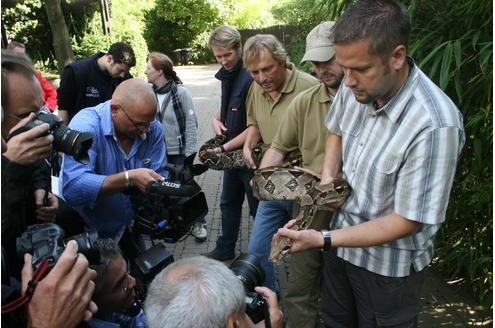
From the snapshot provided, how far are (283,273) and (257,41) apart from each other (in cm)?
251

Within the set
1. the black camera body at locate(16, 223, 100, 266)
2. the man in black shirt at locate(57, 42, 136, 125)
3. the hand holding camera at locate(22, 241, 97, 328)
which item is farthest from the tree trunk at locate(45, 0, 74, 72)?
the hand holding camera at locate(22, 241, 97, 328)

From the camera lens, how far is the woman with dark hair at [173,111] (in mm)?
5355

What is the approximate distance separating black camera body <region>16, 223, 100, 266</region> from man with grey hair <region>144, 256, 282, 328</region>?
445 mm

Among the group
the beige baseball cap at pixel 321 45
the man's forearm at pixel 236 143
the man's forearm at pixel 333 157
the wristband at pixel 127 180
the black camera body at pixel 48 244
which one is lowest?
the man's forearm at pixel 236 143

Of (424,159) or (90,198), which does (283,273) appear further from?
(424,159)

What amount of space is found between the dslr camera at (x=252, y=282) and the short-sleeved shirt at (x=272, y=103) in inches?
67.2

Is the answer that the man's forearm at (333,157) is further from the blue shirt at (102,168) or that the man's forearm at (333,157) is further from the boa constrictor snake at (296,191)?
the blue shirt at (102,168)

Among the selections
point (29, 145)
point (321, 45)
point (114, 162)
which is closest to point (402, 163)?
point (321, 45)

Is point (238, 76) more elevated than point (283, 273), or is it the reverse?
point (238, 76)

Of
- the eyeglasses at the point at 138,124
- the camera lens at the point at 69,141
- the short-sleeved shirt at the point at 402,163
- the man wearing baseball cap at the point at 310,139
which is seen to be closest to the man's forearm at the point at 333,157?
the short-sleeved shirt at the point at 402,163

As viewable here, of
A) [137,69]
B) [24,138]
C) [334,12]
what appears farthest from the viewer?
[137,69]

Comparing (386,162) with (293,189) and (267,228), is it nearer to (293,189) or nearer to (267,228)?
(293,189)

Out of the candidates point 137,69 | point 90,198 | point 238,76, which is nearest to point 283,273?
point 238,76

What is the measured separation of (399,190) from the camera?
2227mm
